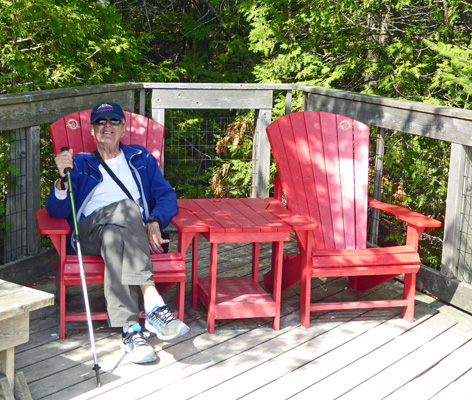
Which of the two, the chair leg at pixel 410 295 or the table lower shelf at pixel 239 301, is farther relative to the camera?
the chair leg at pixel 410 295

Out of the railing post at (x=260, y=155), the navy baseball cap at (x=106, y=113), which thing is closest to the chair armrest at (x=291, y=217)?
the navy baseball cap at (x=106, y=113)

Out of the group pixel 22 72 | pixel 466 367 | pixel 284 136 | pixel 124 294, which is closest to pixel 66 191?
pixel 124 294

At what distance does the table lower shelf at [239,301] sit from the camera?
11.8 feet

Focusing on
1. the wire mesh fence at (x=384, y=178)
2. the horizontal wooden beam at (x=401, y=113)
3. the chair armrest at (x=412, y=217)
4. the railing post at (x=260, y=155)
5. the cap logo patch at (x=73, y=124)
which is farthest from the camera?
the railing post at (x=260, y=155)

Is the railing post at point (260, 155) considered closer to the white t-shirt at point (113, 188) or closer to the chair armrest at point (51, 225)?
the white t-shirt at point (113, 188)

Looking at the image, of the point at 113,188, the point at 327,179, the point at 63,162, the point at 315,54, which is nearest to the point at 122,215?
the point at 113,188

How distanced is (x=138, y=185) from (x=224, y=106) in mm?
1524

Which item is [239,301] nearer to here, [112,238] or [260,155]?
[112,238]

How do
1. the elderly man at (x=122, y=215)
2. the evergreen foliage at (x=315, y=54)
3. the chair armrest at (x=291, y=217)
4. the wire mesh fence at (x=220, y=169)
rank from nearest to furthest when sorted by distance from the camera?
the elderly man at (x=122, y=215), the chair armrest at (x=291, y=217), the evergreen foliage at (x=315, y=54), the wire mesh fence at (x=220, y=169)

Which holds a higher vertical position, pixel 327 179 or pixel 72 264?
pixel 327 179

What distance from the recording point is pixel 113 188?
12.1ft

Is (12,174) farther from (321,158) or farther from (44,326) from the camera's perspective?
(321,158)

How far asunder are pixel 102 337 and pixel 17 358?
45 centimetres

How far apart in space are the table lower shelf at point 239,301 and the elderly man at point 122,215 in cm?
37
